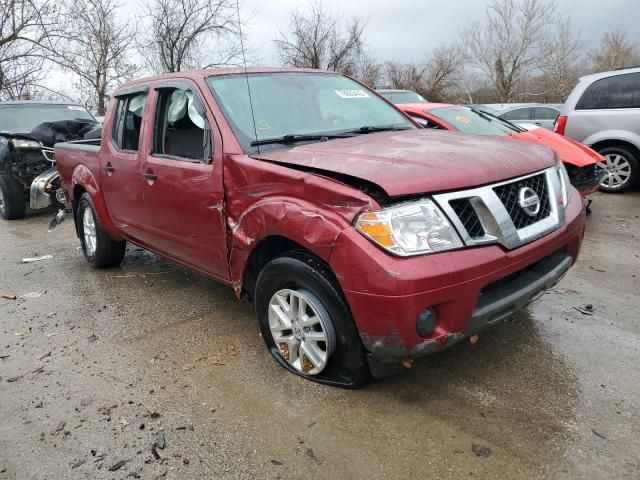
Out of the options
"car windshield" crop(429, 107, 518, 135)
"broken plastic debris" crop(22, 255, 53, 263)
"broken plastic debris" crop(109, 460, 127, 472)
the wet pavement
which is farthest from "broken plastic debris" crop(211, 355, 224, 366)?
"car windshield" crop(429, 107, 518, 135)

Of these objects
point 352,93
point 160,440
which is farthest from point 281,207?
point 352,93

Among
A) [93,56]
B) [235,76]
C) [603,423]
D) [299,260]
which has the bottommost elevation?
[603,423]

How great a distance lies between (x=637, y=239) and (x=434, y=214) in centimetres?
411

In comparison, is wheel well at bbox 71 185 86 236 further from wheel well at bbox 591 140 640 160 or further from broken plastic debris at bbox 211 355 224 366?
wheel well at bbox 591 140 640 160

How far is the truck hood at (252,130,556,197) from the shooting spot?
2287mm

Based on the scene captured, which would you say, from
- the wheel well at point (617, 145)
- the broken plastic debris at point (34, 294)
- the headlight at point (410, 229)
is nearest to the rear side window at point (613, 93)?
the wheel well at point (617, 145)

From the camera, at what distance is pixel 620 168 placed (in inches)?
291

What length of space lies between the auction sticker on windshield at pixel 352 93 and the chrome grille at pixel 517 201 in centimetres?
159

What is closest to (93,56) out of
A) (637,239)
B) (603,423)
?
(637,239)

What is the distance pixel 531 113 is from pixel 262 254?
13936 mm

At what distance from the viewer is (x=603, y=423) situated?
234cm

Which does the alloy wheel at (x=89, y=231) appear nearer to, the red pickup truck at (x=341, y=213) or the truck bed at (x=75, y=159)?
the truck bed at (x=75, y=159)

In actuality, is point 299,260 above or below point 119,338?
above

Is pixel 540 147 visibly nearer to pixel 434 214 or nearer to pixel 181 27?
pixel 434 214
